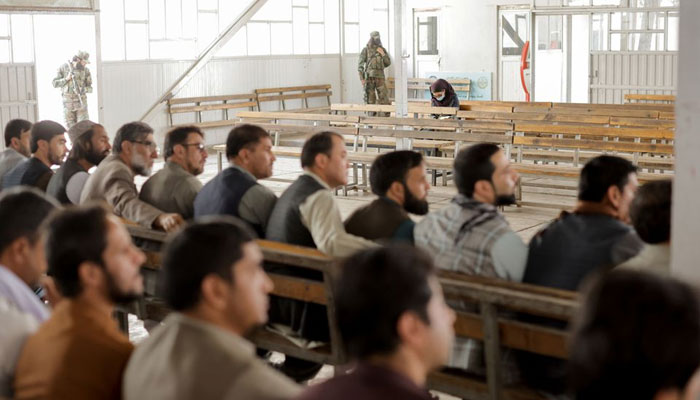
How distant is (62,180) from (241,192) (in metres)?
1.60

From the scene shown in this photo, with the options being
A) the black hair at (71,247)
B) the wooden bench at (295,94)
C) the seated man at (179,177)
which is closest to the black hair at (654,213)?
the black hair at (71,247)

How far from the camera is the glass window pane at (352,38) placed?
21047 millimetres

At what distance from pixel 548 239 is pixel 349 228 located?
101 cm

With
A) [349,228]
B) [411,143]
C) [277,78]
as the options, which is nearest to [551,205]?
[411,143]

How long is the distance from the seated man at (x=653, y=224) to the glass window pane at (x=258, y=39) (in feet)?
51.0

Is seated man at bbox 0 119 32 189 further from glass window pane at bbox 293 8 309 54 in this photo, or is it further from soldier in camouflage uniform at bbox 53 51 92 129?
glass window pane at bbox 293 8 309 54

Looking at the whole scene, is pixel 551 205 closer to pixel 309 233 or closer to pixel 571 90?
pixel 309 233

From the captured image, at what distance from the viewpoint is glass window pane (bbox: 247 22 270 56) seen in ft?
61.6

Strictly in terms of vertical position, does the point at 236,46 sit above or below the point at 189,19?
below

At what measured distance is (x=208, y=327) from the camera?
238 cm

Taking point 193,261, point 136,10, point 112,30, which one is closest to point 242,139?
point 193,261

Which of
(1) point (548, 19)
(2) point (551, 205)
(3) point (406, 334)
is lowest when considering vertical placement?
(2) point (551, 205)

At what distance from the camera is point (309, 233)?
482cm

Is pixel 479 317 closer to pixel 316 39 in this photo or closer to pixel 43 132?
pixel 43 132
